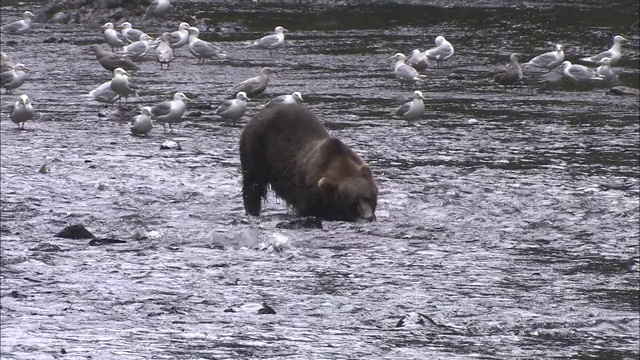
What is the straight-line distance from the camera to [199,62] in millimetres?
22188

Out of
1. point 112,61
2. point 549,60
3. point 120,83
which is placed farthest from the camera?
point 549,60

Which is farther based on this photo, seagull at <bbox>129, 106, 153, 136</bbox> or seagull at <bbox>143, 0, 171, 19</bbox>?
seagull at <bbox>143, 0, 171, 19</bbox>

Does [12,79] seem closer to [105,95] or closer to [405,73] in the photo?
[105,95]

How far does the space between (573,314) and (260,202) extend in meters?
3.48

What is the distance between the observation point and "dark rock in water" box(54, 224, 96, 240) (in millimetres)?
8836

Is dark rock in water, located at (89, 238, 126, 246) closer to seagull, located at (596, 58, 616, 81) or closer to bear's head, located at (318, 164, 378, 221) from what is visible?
bear's head, located at (318, 164, 378, 221)

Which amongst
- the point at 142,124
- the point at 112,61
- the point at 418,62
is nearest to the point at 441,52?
the point at 418,62

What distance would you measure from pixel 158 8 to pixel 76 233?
798 inches

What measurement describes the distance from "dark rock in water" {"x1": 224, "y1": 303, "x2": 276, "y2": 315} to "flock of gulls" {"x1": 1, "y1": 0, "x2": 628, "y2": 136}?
656cm

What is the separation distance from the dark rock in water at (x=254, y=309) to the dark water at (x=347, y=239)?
0.08 metres

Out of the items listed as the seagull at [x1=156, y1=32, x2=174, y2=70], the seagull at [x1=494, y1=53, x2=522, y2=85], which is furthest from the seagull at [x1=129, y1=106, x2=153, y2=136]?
the seagull at [x1=156, y1=32, x2=174, y2=70]

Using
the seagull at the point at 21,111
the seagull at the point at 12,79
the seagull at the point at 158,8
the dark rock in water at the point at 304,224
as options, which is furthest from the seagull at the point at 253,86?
the seagull at the point at 158,8

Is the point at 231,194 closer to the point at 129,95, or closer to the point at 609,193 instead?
the point at 609,193

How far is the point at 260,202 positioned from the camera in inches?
398
